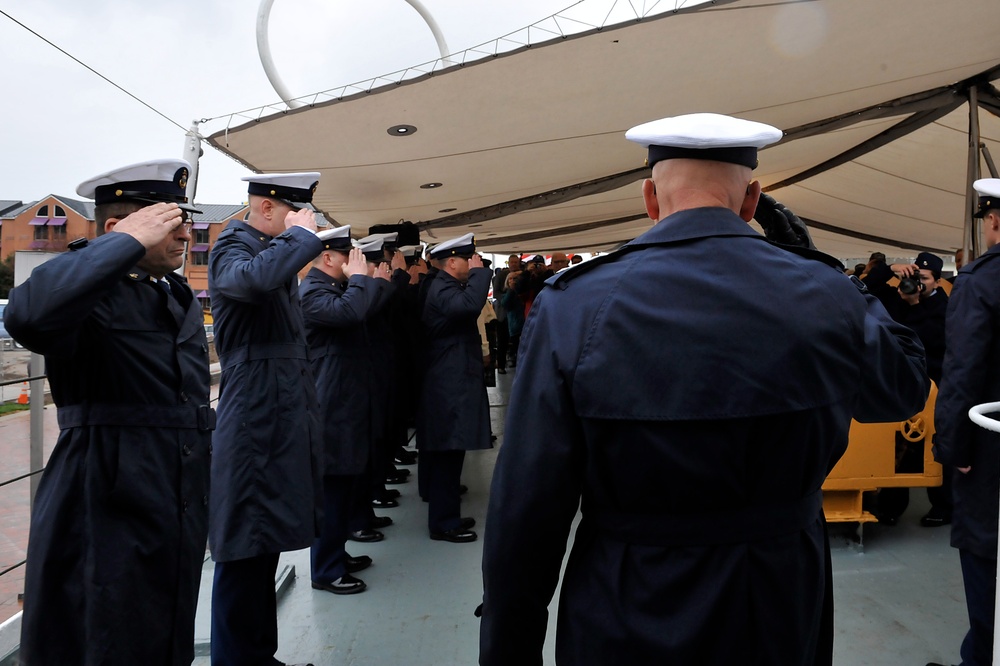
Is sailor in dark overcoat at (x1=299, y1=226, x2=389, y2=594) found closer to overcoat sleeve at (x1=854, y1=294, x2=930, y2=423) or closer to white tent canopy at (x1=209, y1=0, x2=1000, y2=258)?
white tent canopy at (x1=209, y1=0, x2=1000, y2=258)

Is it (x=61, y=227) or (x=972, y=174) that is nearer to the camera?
(x=61, y=227)

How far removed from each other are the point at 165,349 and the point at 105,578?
1.98ft

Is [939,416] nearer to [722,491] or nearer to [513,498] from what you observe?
[722,491]

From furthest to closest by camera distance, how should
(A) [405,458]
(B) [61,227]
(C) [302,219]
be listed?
(A) [405,458], (C) [302,219], (B) [61,227]

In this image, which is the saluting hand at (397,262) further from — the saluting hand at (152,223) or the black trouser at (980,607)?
the black trouser at (980,607)

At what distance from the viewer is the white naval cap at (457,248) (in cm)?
459

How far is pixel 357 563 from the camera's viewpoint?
12.5 ft

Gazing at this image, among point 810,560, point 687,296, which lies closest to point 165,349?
point 687,296

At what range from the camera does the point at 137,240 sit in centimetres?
169

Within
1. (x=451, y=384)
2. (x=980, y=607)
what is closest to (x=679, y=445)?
(x=980, y=607)

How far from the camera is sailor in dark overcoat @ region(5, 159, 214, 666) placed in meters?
1.63

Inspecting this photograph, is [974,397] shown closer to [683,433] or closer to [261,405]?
[683,433]

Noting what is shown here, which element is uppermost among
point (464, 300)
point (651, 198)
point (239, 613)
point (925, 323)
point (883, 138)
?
point (883, 138)

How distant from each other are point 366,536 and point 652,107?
10.2 feet
